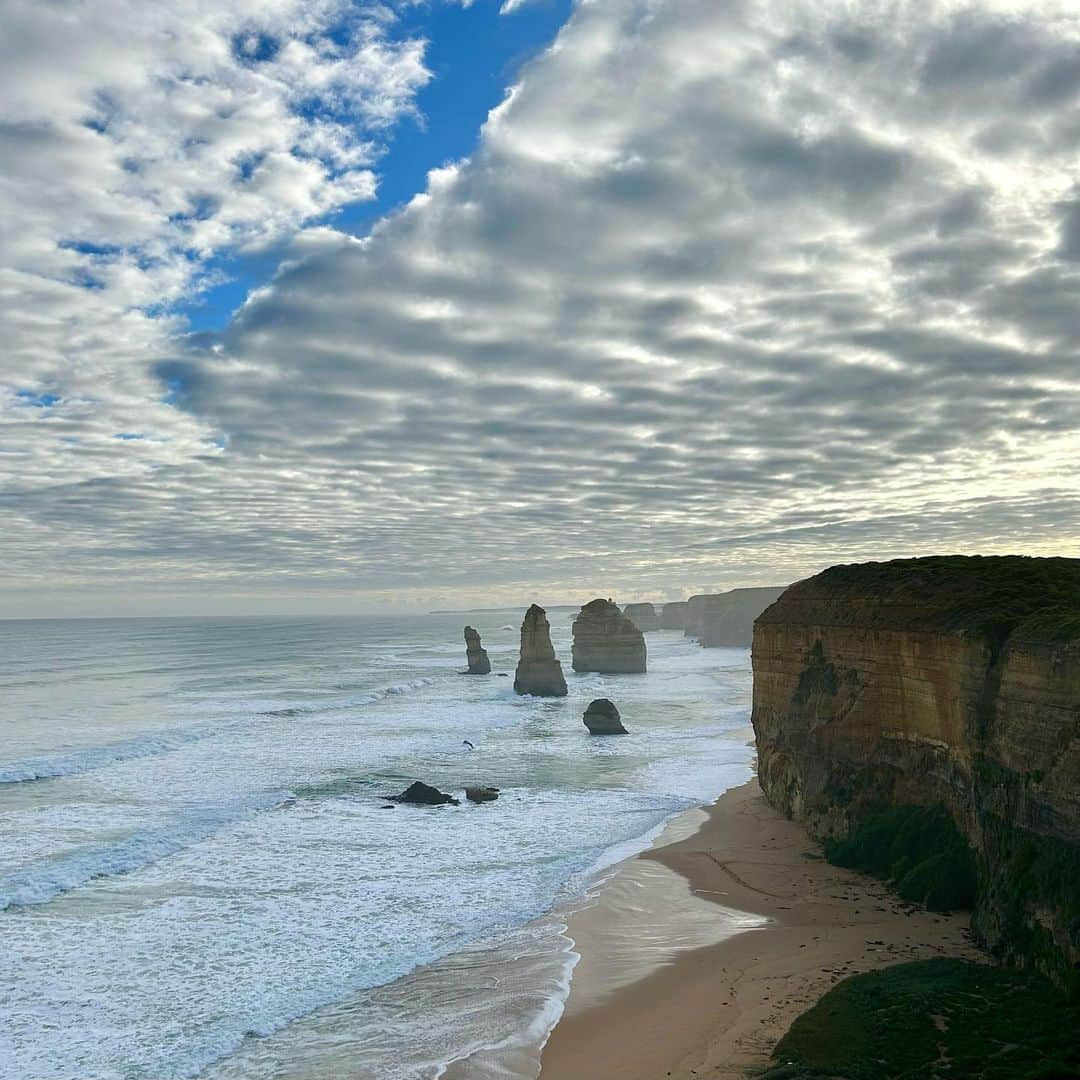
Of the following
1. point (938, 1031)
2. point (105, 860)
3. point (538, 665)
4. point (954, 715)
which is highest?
point (954, 715)

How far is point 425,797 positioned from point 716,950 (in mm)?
17877

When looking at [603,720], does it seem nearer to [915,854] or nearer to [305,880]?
[305,880]

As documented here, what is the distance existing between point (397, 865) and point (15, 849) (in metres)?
12.7

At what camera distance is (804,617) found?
28578 millimetres

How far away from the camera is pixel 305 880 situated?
971 inches

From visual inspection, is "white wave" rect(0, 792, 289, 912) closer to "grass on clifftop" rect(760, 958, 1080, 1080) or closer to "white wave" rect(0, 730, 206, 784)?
"white wave" rect(0, 730, 206, 784)

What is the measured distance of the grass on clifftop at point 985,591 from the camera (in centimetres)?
1797

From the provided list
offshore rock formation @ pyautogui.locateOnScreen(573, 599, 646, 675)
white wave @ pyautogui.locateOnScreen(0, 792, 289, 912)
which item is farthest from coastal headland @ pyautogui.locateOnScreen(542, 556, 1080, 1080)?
offshore rock formation @ pyautogui.locateOnScreen(573, 599, 646, 675)

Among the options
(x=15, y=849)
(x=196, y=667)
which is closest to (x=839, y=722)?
(x=15, y=849)

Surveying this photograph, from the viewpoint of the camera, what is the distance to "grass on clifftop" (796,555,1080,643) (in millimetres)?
17969

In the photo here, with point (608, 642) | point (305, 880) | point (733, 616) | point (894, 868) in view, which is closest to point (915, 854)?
point (894, 868)

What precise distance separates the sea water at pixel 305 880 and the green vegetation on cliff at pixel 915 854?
729 centimetres

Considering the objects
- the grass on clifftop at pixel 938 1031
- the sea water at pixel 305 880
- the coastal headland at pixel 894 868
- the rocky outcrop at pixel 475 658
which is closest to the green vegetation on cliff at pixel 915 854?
the coastal headland at pixel 894 868

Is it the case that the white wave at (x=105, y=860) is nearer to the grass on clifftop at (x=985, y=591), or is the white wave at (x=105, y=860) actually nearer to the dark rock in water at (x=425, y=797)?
the dark rock in water at (x=425, y=797)
